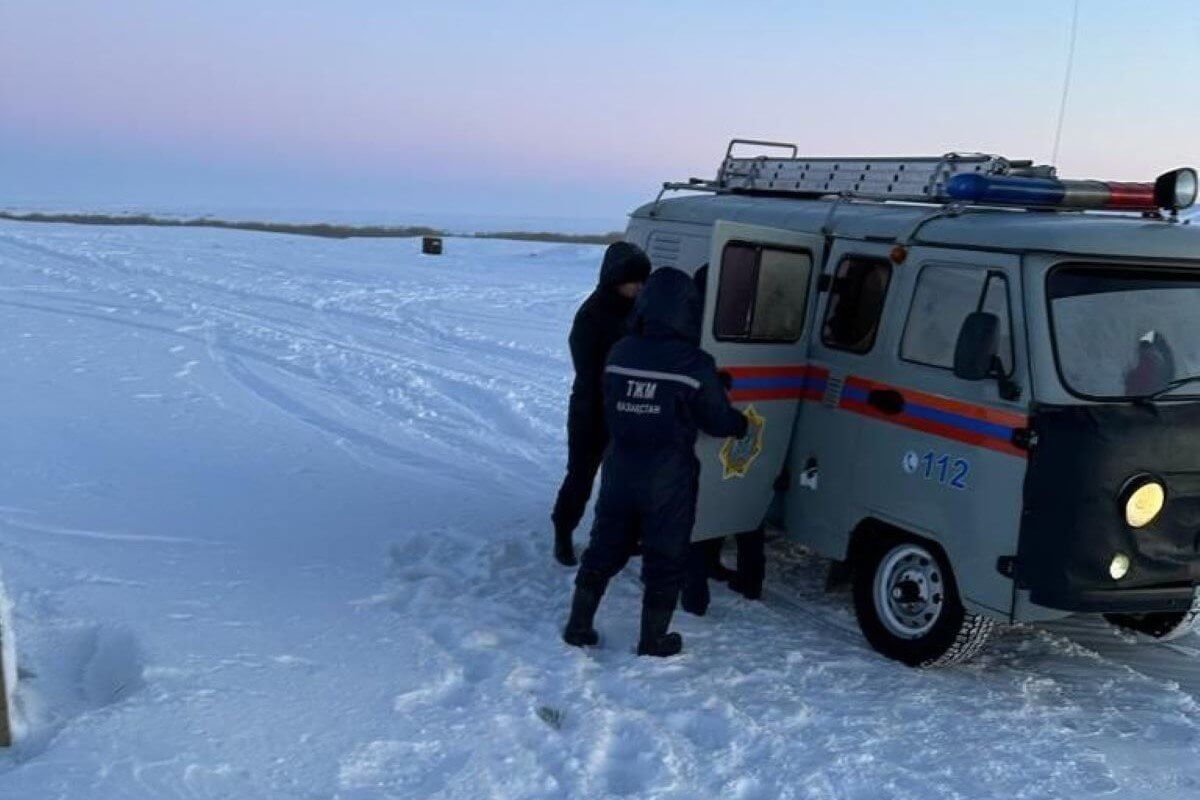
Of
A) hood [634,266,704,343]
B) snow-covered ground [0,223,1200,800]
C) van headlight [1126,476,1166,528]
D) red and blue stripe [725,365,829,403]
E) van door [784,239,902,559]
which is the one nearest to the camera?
snow-covered ground [0,223,1200,800]

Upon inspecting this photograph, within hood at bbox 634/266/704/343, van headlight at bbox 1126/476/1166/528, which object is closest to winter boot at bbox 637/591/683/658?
hood at bbox 634/266/704/343

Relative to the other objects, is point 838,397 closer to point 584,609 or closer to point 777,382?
point 777,382

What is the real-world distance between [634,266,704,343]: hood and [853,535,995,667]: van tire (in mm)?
1614

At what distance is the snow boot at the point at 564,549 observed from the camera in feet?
23.8

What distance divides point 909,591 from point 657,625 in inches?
52.9

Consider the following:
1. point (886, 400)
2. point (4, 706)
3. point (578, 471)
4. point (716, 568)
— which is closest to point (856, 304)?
point (886, 400)

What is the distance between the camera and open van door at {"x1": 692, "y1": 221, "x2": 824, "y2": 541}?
6.21m

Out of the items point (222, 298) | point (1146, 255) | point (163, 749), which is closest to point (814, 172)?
point (1146, 255)

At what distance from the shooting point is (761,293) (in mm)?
6359

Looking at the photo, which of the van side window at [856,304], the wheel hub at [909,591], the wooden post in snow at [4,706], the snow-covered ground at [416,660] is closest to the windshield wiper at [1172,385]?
the wheel hub at [909,591]

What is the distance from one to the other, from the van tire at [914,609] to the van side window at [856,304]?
44.6 inches

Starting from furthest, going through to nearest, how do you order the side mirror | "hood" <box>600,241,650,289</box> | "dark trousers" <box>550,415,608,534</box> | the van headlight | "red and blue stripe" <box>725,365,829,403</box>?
1. "dark trousers" <box>550,415,608,534</box>
2. "hood" <box>600,241,650,289</box>
3. "red and blue stripe" <box>725,365,829,403</box>
4. the side mirror
5. the van headlight

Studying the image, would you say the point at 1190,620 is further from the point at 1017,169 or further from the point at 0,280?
the point at 0,280

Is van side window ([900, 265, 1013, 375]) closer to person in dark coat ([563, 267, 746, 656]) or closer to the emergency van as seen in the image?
the emergency van
